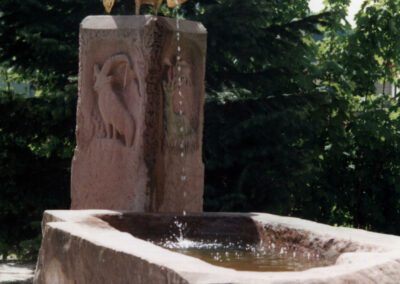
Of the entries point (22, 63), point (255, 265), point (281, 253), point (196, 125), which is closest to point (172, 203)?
point (196, 125)

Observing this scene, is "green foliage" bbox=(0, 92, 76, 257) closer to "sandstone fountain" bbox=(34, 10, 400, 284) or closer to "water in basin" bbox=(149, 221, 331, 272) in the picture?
"sandstone fountain" bbox=(34, 10, 400, 284)

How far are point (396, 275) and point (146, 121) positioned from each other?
316 cm

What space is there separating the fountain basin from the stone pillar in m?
0.84

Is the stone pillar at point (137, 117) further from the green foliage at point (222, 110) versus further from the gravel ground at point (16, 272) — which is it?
the gravel ground at point (16, 272)

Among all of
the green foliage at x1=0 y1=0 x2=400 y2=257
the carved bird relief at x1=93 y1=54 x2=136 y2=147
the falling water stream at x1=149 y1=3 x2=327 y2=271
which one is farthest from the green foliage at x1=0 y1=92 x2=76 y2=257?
the falling water stream at x1=149 y1=3 x2=327 y2=271

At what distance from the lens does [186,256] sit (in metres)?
3.25

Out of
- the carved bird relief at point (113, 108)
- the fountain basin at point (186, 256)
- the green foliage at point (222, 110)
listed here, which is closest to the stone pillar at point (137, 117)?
the carved bird relief at point (113, 108)

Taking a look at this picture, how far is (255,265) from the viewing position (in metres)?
4.08

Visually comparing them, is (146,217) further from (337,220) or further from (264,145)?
(337,220)

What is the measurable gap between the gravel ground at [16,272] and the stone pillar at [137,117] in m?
2.97

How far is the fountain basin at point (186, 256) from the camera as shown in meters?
2.88

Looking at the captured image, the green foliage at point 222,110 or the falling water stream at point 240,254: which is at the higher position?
the green foliage at point 222,110

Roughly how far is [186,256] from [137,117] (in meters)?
2.84

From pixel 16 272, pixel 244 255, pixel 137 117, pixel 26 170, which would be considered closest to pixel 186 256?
pixel 244 255
